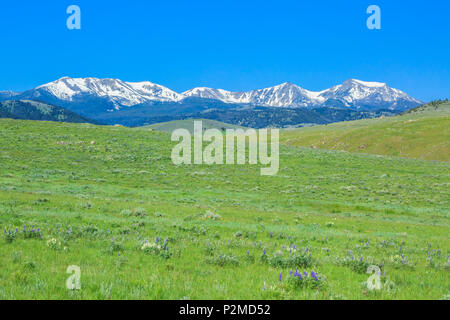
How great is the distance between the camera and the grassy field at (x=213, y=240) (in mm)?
6305

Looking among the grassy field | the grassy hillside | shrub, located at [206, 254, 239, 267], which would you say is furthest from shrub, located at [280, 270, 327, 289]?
the grassy hillside

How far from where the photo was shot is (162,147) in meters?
63.7

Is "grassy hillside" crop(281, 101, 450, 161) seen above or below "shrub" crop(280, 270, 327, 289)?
above

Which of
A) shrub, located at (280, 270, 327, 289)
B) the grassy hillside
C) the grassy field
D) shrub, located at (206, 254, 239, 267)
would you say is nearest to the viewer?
the grassy field

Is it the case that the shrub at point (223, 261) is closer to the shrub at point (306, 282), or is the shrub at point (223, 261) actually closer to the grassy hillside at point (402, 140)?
the shrub at point (306, 282)

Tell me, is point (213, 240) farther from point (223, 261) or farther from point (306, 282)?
point (306, 282)

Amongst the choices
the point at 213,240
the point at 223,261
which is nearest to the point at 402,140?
the point at 213,240

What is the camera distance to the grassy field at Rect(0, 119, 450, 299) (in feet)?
20.7

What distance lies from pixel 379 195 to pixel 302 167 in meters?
19.0

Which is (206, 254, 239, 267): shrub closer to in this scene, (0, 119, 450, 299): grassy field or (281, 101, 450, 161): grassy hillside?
(0, 119, 450, 299): grassy field

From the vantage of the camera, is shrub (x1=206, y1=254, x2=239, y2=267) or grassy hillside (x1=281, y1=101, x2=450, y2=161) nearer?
shrub (x1=206, y1=254, x2=239, y2=267)

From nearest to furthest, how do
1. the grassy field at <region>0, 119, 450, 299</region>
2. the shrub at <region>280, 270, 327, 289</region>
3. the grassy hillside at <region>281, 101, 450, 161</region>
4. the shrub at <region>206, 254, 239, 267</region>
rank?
the grassy field at <region>0, 119, 450, 299</region> → the shrub at <region>280, 270, 327, 289</region> → the shrub at <region>206, 254, 239, 267</region> → the grassy hillside at <region>281, 101, 450, 161</region>

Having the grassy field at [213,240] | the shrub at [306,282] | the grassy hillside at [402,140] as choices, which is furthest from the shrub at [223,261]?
the grassy hillside at [402,140]

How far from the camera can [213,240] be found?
11438 mm
